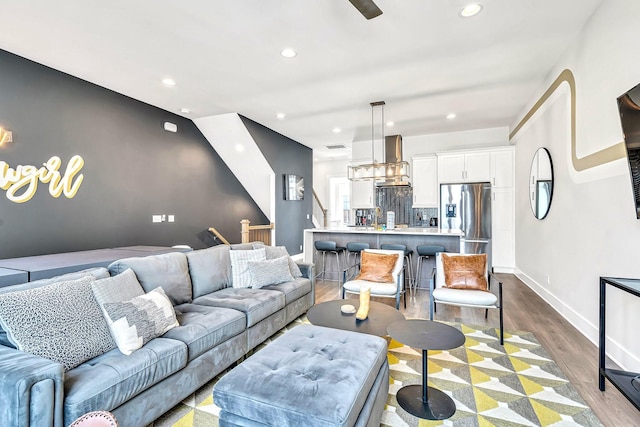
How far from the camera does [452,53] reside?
11.0 ft

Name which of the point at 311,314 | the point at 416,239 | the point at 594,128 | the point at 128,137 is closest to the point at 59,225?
the point at 128,137

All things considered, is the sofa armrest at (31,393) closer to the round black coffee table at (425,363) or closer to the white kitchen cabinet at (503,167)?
the round black coffee table at (425,363)

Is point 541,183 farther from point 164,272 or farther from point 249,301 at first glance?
point 164,272

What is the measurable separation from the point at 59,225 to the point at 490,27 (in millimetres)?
5321

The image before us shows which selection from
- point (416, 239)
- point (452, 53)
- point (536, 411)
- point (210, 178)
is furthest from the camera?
point (210, 178)

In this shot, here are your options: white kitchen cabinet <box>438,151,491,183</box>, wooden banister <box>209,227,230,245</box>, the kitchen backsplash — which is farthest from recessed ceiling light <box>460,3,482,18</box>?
wooden banister <box>209,227,230,245</box>

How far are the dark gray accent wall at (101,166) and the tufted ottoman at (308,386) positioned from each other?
359 centimetres

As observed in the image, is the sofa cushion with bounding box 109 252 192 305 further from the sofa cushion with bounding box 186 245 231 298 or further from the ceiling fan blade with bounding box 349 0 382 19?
the ceiling fan blade with bounding box 349 0 382 19

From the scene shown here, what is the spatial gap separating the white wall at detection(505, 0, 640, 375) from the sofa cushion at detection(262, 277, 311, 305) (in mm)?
2694

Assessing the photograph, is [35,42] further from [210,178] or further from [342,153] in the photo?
[342,153]

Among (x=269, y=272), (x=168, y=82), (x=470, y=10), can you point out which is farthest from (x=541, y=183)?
(x=168, y=82)

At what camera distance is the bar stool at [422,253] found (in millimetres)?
4547

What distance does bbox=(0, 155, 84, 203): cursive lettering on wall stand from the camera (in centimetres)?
339

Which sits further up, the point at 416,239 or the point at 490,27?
the point at 490,27
